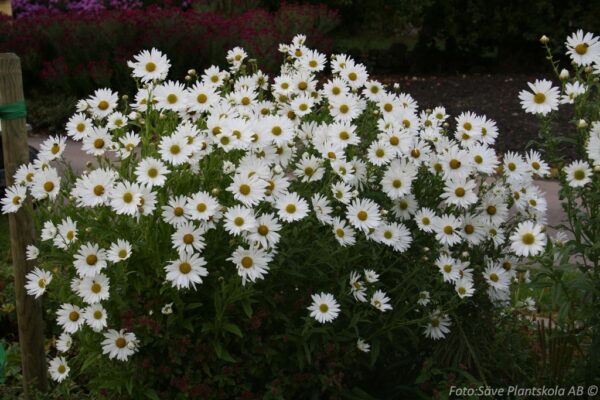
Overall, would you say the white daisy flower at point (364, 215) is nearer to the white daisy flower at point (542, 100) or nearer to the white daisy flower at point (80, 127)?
the white daisy flower at point (542, 100)

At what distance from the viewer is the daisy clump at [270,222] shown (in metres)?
2.88

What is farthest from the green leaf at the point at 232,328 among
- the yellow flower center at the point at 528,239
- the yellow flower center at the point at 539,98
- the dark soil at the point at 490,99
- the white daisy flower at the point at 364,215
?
the dark soil at the point at 490,99

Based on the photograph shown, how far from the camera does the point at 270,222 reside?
2.86m

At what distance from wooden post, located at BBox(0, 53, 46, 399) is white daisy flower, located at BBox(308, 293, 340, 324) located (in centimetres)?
119

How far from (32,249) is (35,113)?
23.3 ft

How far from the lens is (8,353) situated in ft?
13.1

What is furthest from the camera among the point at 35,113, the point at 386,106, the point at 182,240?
the point at 35,113

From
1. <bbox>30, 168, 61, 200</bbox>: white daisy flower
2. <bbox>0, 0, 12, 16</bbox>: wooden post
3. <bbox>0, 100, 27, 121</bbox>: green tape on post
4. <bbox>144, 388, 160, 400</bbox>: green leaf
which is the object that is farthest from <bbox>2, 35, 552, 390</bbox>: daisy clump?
<bbox>0, 0, 12, 16</bbox>: wooden post

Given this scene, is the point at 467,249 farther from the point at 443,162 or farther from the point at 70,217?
the point at 70,217

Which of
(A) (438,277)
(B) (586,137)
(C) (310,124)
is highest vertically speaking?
(C) (310,124)

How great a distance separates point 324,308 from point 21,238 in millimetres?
1309

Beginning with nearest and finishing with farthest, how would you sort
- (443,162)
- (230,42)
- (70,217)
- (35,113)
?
(70,217), (443,162), (35,113), (230,42)

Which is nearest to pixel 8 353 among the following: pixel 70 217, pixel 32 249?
pixel 32 249

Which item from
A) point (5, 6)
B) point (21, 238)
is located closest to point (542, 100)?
point (21, 238)
